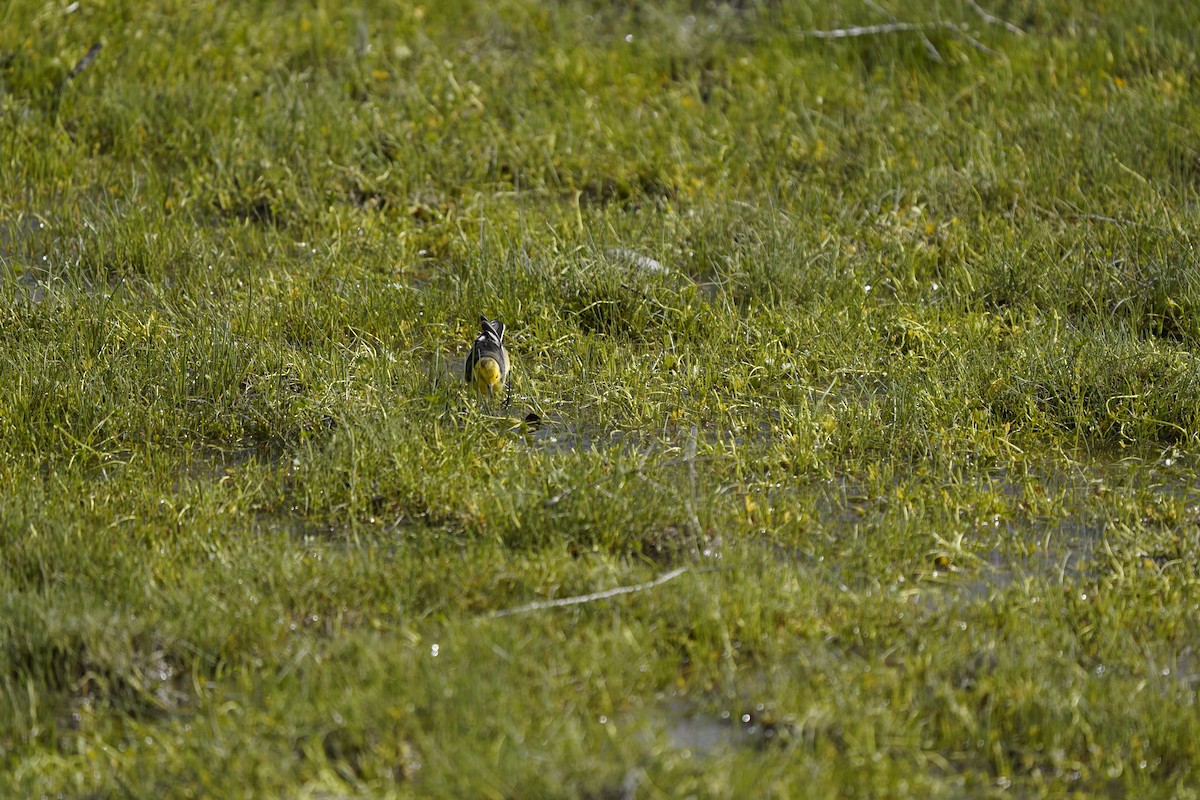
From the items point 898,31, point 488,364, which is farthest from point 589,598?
point 898,31

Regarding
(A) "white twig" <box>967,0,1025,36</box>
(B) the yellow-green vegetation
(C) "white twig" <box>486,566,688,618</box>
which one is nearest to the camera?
(B) the yellow-green vegetation

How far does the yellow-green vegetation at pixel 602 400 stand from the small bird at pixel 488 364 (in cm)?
12

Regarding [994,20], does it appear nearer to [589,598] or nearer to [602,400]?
[602,400]

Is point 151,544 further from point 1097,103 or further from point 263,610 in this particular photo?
point 1097,103

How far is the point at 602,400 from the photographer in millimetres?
5734

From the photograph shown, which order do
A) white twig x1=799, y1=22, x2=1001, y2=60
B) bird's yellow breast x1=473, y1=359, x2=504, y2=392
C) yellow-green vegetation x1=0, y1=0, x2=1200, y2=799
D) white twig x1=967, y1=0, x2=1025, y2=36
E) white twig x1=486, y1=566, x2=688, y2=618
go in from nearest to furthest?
yellow-green vegetation x1=0, y1=0, x2=1200, y2=799
white twig x1=486, y1=566, x2=688, y2=618
bird's yellow breast x1=473, y1=359, x2=504, y2=392
white twig x1=799, y1=22, x2=1001, y2=60
white twig x1=967, y1=0, x2=1025, y2=36

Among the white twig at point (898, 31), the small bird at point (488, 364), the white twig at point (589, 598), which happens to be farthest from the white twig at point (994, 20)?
the white twig at point (589, 598)

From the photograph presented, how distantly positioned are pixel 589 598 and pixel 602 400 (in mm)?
1663

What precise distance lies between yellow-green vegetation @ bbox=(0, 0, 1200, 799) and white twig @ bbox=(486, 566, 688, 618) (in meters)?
0.03

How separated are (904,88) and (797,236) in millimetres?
2195

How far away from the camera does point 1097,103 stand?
27.0 ft

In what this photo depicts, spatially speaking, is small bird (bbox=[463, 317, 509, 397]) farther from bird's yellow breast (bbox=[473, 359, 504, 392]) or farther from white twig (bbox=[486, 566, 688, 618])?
white twig (bbox=[486, 566, 688, 618])

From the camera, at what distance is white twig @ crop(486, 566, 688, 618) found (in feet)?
13.6

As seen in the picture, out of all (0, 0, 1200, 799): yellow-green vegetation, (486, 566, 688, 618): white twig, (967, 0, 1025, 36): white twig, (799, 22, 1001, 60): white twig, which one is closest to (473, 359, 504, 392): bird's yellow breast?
(0, 0, 1200, 799): yellow-green vegetation
